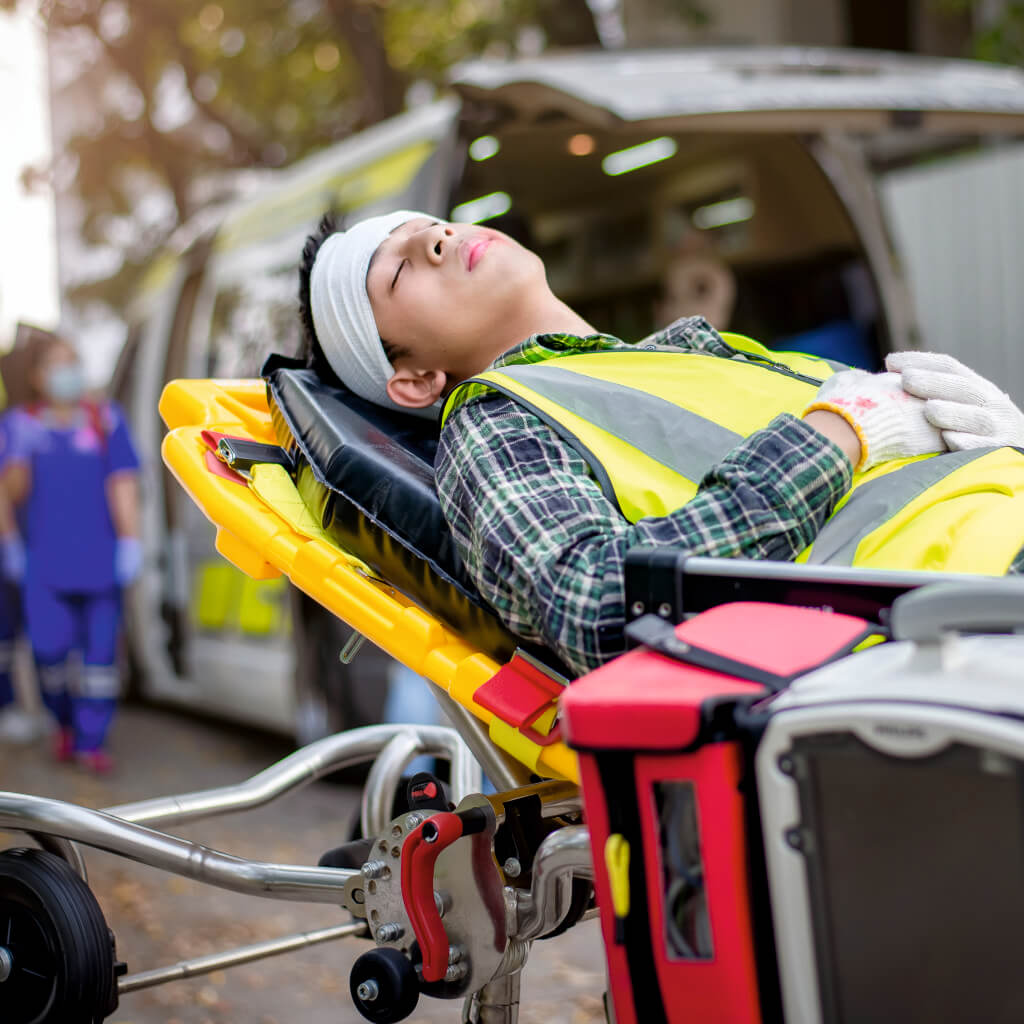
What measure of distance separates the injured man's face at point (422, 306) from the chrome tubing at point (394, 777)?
68cm

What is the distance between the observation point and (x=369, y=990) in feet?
6.33

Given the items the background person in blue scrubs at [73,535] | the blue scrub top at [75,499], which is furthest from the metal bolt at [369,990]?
the blue scrub top at [75,499]

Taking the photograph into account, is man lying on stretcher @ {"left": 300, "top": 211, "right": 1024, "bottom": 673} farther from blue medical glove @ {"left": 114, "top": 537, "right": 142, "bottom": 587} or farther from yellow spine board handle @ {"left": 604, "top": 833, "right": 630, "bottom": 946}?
blue medical glove @ {"left": 114, "top": 537, "right": 142, "bottom": 587}

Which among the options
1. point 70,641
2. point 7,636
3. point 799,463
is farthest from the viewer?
point 7,636

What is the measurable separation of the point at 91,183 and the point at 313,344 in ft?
42.5

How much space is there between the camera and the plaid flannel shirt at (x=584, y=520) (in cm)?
167

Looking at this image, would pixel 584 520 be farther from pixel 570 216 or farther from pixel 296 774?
pixel 570 216

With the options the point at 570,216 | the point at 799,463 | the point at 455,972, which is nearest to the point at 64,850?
the point at 455,972

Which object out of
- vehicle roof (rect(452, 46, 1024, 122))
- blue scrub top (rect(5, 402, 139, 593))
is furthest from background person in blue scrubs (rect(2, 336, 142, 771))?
vehicle roof (rect(452, 46, 1024, 122))

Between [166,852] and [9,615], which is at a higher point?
[166,852]

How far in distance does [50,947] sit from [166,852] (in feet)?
0.73

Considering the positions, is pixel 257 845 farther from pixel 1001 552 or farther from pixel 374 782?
pixel 1001 552

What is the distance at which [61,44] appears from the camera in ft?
43.8

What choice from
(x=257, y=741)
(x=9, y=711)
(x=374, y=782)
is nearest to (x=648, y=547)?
(x=374, y=782)
